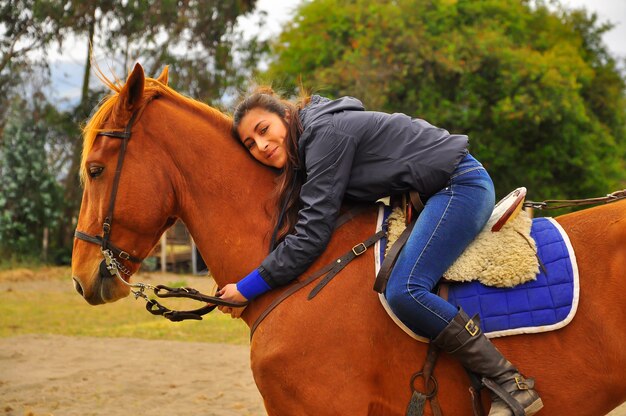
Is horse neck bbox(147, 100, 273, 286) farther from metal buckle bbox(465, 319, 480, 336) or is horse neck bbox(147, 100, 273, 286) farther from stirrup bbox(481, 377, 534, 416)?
stirrup bbox(481, 377, 534, 416)

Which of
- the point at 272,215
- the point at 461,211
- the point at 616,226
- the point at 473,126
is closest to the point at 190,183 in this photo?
the point at 272,215

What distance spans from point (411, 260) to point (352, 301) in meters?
0.35

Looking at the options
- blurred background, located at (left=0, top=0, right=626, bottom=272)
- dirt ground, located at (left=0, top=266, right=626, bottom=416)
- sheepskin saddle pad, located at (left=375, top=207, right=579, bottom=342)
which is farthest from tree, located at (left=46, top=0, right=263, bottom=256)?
sheepskin saddle pad, located at (left=375, top=207, right=579, bottom=342)

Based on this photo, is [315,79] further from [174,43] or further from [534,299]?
[534,299]

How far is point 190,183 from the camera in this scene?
3.74 metres

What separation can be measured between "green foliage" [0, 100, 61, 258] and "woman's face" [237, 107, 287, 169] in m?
25.0

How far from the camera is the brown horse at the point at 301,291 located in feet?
10.4

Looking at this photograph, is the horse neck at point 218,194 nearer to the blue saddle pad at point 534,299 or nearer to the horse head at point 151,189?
the horse head at point 151,189

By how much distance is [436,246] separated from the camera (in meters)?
3.28

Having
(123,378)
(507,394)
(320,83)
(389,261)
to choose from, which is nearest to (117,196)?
(389,261)

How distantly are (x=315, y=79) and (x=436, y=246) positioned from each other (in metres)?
25.5

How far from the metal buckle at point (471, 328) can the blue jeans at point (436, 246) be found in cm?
8

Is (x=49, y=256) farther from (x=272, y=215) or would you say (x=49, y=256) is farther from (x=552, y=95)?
(x=272, y=215)

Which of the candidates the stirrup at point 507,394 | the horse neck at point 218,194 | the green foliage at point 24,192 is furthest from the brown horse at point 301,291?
the green foliage at point 24,192
